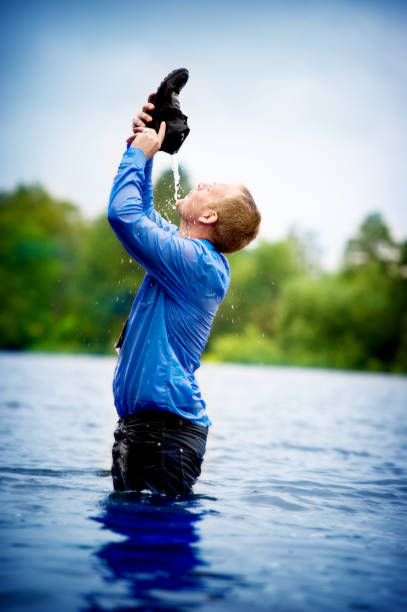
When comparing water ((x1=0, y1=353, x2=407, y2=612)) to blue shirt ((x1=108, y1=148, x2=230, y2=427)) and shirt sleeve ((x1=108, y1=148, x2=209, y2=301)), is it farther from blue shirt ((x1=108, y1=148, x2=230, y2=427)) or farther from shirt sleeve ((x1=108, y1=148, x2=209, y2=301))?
shirt sleeve ((x1=108, y1=148, x2=209, y2=301))

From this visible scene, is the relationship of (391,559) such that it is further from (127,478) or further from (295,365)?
(295,365)

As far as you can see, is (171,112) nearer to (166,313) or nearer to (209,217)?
(209,217)

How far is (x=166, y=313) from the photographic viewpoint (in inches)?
153

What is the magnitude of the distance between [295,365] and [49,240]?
28.4 m

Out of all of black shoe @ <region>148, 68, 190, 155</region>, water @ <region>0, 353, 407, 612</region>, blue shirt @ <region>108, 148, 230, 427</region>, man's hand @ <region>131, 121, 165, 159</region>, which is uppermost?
black shoe @ <region>148, 68, 190, 155</region>

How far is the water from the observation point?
8.74 feet

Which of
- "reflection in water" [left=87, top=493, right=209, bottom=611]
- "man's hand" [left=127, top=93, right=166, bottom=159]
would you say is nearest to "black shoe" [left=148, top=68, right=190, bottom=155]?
"man's hand" [left=127, top=93, right=166, bottom=159]

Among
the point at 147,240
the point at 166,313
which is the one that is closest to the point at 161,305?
the point at 166,313

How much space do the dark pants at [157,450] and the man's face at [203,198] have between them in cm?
128

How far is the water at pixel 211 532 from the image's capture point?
2.66 m

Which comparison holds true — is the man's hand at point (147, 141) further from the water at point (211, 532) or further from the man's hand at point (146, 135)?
the water at point (211, 532)

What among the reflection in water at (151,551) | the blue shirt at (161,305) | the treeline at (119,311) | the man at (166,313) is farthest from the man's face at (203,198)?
the treeline at (119,311)

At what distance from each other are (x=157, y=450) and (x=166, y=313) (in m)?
0.86

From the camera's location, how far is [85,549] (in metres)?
3.13
